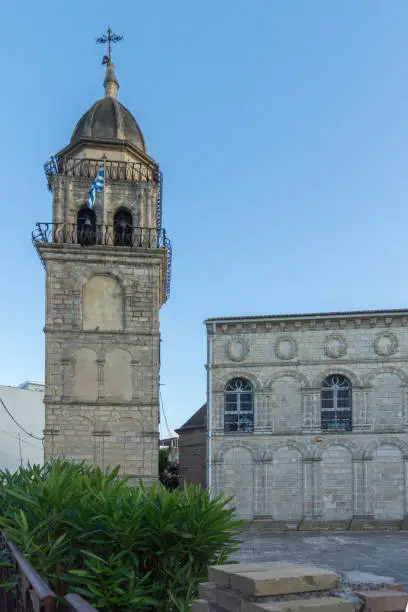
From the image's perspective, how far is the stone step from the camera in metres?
3.65

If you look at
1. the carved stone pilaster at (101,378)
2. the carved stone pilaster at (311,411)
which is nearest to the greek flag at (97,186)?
the carved stone pilaster at (101,378)

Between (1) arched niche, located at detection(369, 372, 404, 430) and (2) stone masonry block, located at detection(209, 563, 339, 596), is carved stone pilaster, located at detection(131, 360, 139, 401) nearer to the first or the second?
(1) arched niche, located at detection(369, 372, 404, 430)

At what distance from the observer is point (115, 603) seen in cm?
772

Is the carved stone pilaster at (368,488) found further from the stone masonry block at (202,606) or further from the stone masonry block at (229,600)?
the stone masonry block at (229,600)

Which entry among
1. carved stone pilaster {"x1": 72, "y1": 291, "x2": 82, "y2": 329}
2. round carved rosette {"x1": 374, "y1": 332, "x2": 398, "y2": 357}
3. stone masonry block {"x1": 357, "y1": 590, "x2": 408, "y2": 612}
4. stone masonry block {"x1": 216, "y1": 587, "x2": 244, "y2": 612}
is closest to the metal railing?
stone masonry block {"x1": 216, "y1": 587, "x2": 244, "y2": 612}

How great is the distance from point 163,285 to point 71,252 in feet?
18.2

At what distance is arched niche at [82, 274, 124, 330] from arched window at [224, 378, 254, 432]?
18.7 ft

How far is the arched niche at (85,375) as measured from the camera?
86.8ft

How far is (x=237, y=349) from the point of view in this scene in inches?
1158

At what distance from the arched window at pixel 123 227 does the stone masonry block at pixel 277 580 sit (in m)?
24.3

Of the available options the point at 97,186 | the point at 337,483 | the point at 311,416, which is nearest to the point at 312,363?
the point at 311,416

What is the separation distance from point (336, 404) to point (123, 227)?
38.0ft

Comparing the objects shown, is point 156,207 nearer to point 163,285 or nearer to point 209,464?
point 163,285

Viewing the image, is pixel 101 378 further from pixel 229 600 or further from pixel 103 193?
pixel 229 600
